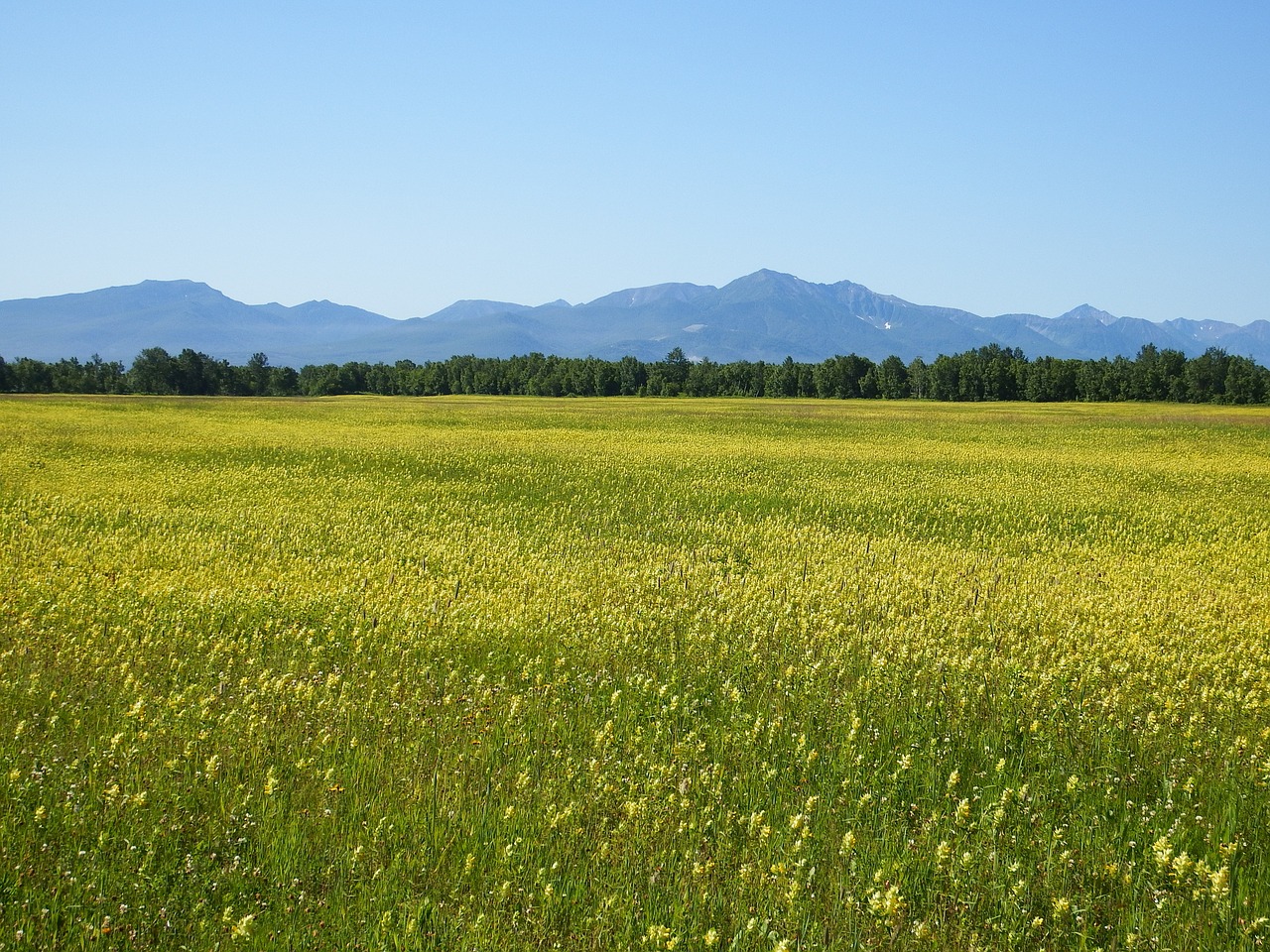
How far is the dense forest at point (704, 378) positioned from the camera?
413 ft

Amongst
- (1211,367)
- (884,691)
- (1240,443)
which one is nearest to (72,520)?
(884,691)

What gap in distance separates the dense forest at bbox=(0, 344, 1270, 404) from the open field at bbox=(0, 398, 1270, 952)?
126 metres

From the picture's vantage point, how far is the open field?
17.6ft

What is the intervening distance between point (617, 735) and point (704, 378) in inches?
6058

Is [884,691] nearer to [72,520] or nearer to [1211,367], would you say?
[72,520]

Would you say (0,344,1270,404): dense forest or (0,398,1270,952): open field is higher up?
(0,344,1270,404): dense forest

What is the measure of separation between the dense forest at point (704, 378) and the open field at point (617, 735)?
125557mm

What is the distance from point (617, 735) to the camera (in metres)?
7.88

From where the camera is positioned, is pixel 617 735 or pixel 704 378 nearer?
pixel 617 735

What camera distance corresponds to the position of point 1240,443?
47188mm

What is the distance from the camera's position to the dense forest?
126m

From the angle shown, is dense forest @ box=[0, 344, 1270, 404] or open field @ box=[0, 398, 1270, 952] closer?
open field @ box=[0, 398, 1270, 952]

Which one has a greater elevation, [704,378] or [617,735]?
[704,378]

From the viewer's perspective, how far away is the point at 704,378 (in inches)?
6289
